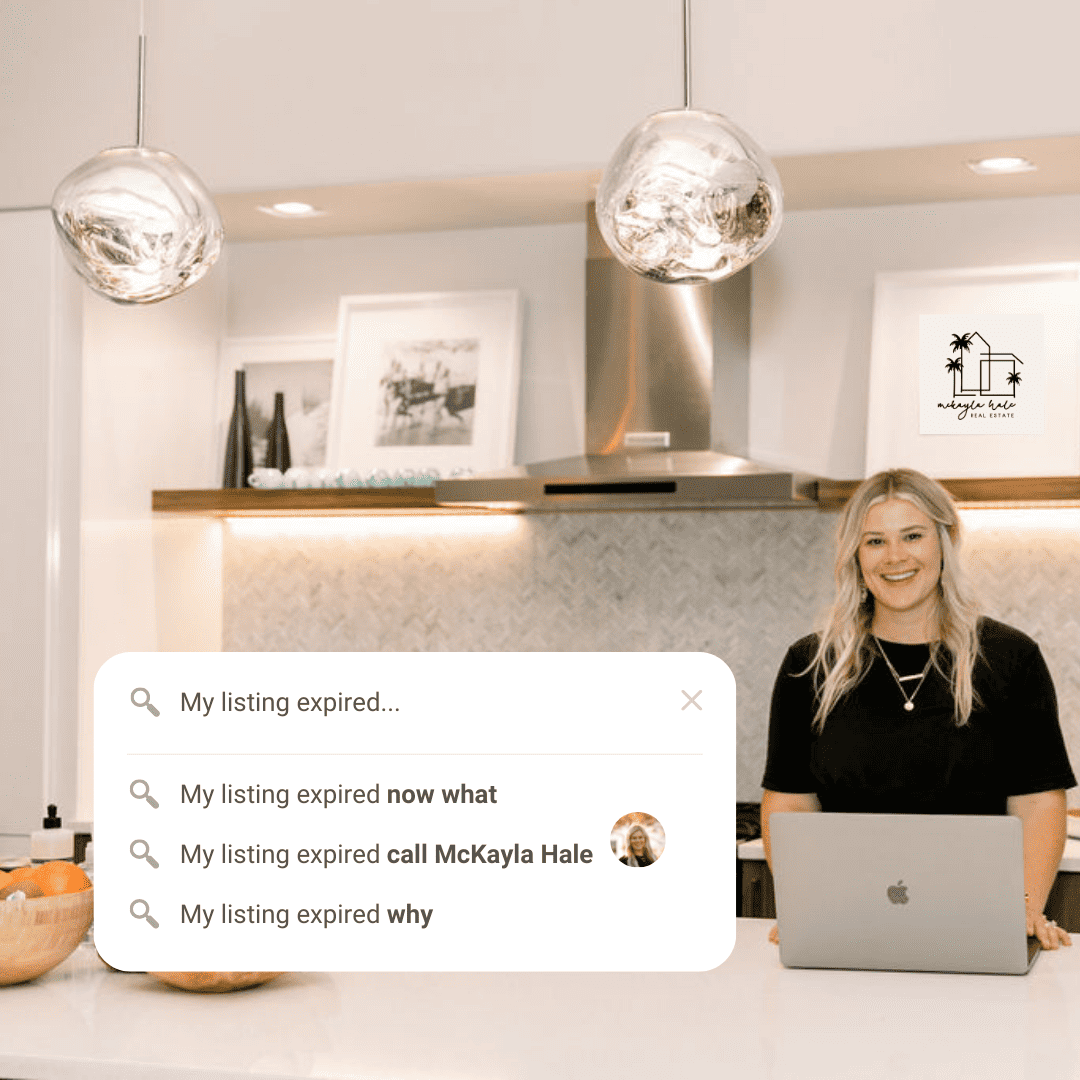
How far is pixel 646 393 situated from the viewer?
3871mm

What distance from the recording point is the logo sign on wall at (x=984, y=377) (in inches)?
150

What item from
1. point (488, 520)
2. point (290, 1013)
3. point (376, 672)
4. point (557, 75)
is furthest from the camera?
point (488, 520)

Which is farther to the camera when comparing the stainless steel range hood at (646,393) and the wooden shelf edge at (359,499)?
the stainless steel range hood at (646,393)

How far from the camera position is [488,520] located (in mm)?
4293

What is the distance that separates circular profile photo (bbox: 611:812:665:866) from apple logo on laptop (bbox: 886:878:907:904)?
86 cm

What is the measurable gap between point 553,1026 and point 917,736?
1.29 metres

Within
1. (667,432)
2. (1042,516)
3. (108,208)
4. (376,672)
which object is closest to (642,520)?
(667,432)

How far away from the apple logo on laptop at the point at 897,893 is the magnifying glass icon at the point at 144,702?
3.75 feet

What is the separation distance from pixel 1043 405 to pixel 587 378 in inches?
43.0

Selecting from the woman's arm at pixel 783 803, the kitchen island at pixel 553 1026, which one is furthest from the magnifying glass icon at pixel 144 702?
the woman's arm at pixel 783 803

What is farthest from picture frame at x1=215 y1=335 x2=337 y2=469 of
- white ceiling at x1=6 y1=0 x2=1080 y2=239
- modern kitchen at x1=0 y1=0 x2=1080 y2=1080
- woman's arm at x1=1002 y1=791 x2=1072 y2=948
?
woman's arm at x1=1002 y1=791 x2=1072 y2=948

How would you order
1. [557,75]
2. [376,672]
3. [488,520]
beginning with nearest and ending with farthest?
[376,672] → [557,75] → [488,520]

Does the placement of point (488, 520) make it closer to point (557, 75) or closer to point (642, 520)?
point (642, 520)

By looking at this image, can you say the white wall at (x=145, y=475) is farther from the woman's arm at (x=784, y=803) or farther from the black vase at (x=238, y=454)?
the woman's arm at (x=784, y=803)
